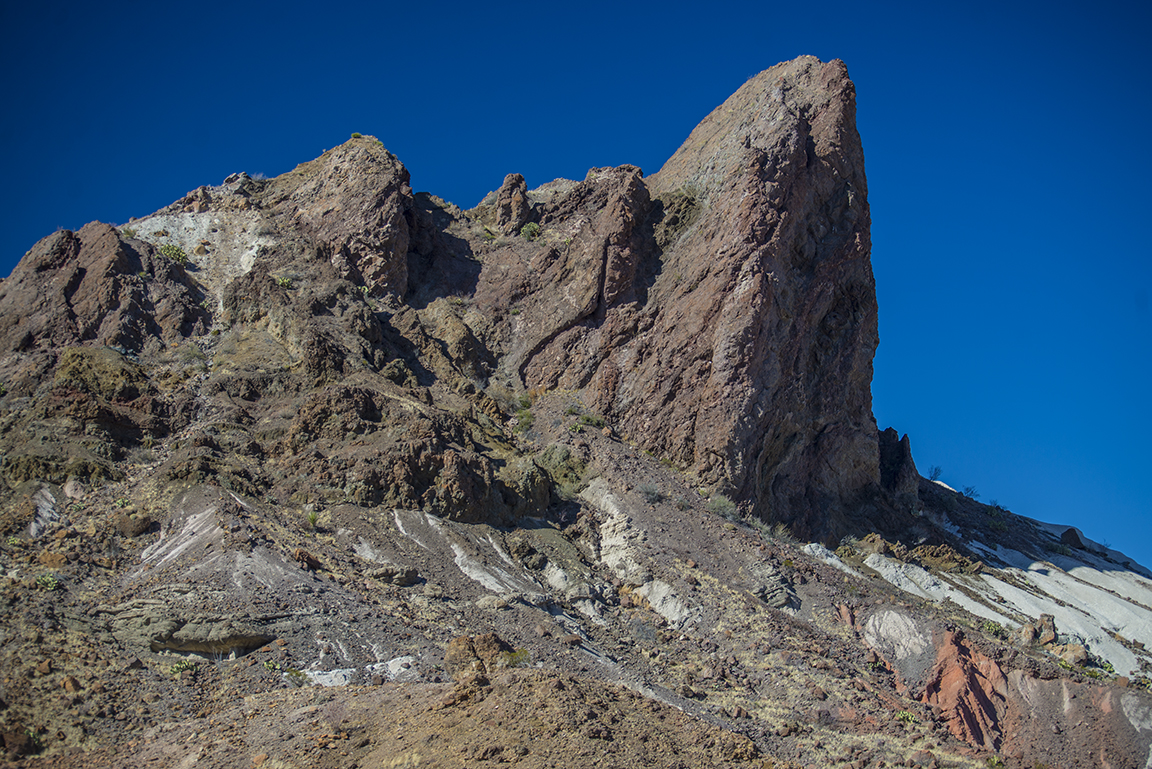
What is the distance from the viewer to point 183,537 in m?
17.2

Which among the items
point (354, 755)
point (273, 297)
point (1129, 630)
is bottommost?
point (354, 755)

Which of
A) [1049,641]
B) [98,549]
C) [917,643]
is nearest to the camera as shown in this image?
[98,549]

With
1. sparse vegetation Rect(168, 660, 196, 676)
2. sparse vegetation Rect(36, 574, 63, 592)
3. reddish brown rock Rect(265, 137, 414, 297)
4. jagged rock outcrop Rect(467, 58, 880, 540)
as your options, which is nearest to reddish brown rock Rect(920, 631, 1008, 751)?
jagged rock outcrop Rect(467, 58, 880, 540)

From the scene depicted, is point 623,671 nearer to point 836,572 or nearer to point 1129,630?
point 836,572

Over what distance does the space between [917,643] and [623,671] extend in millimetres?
8092

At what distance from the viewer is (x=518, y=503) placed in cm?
2309

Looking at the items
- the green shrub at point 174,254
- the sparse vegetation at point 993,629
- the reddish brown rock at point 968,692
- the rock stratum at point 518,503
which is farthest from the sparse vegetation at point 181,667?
the sparse vegetation at point 993,629

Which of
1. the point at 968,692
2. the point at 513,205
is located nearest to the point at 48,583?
the point at 968,692

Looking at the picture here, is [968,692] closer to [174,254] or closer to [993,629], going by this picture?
[993,629]

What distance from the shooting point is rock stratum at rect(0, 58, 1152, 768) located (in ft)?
41.2

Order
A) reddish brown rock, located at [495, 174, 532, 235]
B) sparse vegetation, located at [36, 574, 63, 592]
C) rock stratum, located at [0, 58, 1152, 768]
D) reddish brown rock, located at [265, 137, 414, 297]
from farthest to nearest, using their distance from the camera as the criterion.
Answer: reddish brown rock, located at [495, 174, 532, 235]
reddish brown rock, located at [265, 137, 414, 297]
sparse vegetation, located at [36, 574, 63, 592]
rock stratum, located at [0, 58, 1152, 768]

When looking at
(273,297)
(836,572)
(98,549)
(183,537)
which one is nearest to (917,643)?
(836,572)

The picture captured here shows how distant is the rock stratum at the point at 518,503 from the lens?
41.2 ft

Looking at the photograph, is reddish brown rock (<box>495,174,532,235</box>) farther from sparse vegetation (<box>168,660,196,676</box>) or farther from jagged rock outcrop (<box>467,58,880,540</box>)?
sparse vegetation (<box>168,660,196,676</box>)
